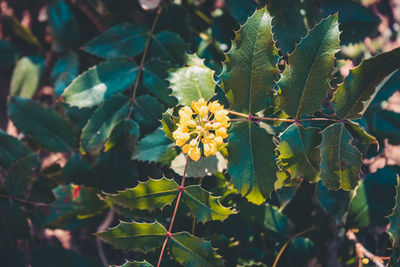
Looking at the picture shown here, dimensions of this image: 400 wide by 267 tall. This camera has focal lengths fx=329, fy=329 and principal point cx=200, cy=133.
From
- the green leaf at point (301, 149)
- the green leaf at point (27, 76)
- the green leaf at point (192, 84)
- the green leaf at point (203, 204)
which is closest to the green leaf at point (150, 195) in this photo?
the green leaf at point (203, 204)

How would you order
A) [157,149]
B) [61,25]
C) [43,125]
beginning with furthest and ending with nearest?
1. [61,25]
2. [43,125]
3. [157,149]

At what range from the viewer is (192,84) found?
1312 mm

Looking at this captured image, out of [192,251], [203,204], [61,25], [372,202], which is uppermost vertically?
[61,25]

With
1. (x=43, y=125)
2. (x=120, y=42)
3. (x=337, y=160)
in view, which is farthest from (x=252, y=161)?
(x=43, y=125)

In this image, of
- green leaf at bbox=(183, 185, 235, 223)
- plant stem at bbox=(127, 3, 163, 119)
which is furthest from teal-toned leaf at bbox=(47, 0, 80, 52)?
green leaf at bbox=(183, 185, 235, 223)

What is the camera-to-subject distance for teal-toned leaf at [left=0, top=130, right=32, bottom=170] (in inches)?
67.3

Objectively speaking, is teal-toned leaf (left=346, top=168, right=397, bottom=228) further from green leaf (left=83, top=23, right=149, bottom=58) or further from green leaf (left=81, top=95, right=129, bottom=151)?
green leaf (left=83, top=23, right=149, bottom=58)

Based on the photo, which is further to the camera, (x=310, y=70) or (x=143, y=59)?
(x=143, y=59)

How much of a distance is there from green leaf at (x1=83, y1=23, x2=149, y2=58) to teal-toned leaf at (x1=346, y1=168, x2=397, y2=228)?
4.20 feet

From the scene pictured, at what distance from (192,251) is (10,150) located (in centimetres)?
113

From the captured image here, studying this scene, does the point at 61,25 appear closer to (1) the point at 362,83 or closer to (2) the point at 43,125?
(2) the point at 43,125

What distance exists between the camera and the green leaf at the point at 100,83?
1.56m

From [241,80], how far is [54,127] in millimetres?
1108

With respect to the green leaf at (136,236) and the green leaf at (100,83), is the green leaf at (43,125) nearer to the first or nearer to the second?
the green leaf at (100,83)
